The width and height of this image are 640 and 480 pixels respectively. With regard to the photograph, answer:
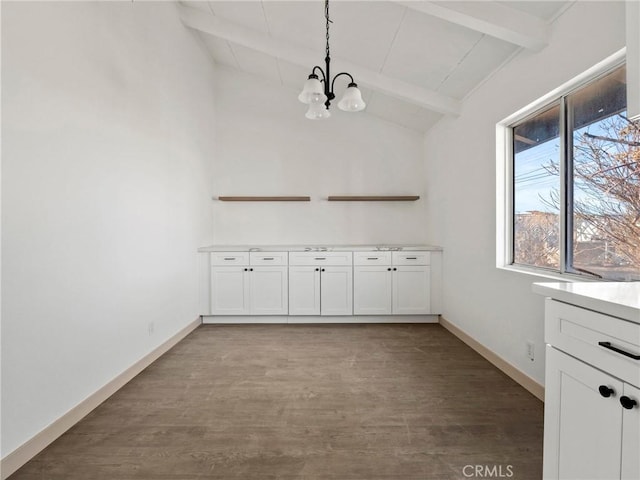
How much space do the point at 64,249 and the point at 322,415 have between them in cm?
173

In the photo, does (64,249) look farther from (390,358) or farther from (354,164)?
(354,164)

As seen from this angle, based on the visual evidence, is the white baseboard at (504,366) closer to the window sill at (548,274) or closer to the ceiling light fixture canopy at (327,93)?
the window sill at (548,274)

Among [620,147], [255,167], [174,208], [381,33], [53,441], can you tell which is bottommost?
[53,441]

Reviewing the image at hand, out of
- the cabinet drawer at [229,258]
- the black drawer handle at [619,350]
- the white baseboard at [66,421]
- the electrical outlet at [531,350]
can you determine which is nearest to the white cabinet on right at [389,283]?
the cabinet drawer at [229,258]

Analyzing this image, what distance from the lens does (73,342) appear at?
1714 millimetres

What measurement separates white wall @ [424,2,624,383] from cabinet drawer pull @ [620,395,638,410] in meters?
1.27

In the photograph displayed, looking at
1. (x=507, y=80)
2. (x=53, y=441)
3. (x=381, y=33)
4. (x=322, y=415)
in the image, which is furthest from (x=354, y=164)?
(x=53, y=441)

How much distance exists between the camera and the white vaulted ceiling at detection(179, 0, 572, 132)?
188 cm

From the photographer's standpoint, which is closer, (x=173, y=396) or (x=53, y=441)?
(x=53, y=441)

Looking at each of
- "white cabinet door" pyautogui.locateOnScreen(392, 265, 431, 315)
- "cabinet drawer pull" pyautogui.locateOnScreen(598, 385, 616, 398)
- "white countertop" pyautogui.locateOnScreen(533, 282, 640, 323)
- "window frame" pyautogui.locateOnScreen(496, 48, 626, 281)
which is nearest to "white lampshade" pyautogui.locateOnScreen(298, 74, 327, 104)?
"window frame" pyautogui.locateOnScreen(496, 48, 626, 281)

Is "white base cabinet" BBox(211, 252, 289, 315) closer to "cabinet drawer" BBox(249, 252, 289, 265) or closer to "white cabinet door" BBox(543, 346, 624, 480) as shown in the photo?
"cabinet drawer" BBox(249, 252, 289, 265)

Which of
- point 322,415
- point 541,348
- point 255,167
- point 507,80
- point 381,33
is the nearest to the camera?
point 322,415

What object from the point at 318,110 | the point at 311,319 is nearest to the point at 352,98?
the point at 318,110

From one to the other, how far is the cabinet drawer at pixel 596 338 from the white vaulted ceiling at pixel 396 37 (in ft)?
5.80
